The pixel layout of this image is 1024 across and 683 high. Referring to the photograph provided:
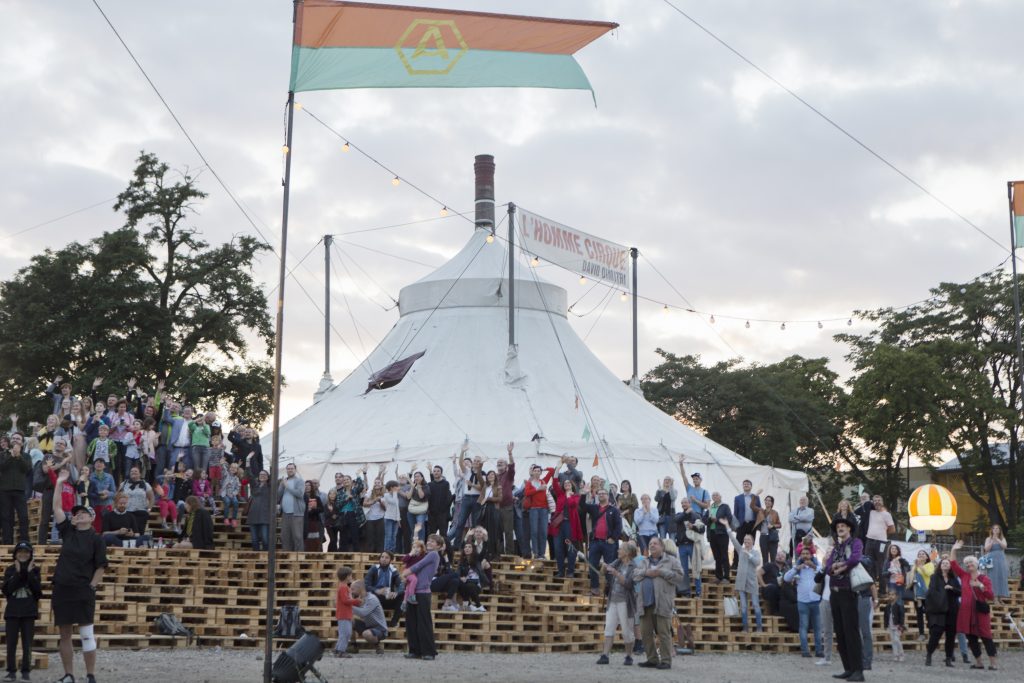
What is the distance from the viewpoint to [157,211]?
32969 mm

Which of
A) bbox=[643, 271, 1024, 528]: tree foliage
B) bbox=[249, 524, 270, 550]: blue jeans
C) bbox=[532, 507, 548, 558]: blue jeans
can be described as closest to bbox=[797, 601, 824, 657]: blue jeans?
bbox=[532, 507, 548, 558]: blue jeans

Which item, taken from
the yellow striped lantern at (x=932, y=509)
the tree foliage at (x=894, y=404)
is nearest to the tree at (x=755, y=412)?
the tree foliage at (x=894, y=404)

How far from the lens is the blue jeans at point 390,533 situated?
18188 mm

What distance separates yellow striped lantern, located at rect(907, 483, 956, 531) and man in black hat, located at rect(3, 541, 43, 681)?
43.2ft

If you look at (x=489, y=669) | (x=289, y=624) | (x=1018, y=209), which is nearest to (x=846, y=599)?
(x=489, y=669)

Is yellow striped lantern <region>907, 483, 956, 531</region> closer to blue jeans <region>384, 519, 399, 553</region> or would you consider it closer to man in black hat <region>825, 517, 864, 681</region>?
man in black hat <region>825, 517, 864, 681</region>

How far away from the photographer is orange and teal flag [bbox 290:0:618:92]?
429 inches

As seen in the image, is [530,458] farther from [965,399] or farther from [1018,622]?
[965,399]

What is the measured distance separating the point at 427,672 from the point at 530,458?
10.5 m

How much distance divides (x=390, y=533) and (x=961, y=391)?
25669 mm

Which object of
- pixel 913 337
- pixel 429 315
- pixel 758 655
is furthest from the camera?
pixel 913 337

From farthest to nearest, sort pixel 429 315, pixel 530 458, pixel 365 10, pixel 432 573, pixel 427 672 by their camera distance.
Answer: pixel 429 315, pixel 530 458, pixel 432 573, pixel 427 672, pixel 365 10

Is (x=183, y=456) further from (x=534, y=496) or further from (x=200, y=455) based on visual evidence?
(x=534, y=496)

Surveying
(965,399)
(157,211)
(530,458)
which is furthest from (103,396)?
(965,399)
